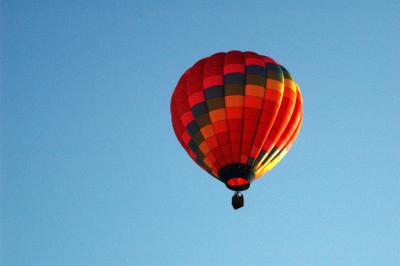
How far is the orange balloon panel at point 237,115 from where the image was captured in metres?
25.6

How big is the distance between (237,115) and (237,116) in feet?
0.12

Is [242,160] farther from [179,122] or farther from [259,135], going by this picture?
[179,122]

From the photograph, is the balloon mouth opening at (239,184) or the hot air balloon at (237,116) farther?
the hot air balloon at (237,116)

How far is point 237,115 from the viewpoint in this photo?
1025 inches

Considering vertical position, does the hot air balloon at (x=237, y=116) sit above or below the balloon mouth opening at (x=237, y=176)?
above

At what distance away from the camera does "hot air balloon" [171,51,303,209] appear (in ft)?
83.8

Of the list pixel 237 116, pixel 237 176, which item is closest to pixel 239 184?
pixel 237 176

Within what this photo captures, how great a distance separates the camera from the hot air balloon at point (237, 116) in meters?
25.5

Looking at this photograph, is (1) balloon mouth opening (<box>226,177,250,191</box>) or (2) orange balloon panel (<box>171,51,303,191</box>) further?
(2) orange balloon panel (<box>171,51,303,191</box>)

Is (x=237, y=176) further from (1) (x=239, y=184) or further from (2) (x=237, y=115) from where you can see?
(2) (x=237, y=115)

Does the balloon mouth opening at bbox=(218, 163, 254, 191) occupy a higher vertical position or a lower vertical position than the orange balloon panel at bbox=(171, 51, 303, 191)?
lower

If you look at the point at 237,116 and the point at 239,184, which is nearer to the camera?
the point at 239,184

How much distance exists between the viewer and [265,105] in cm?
2620

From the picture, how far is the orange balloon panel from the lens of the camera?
2556 cm
